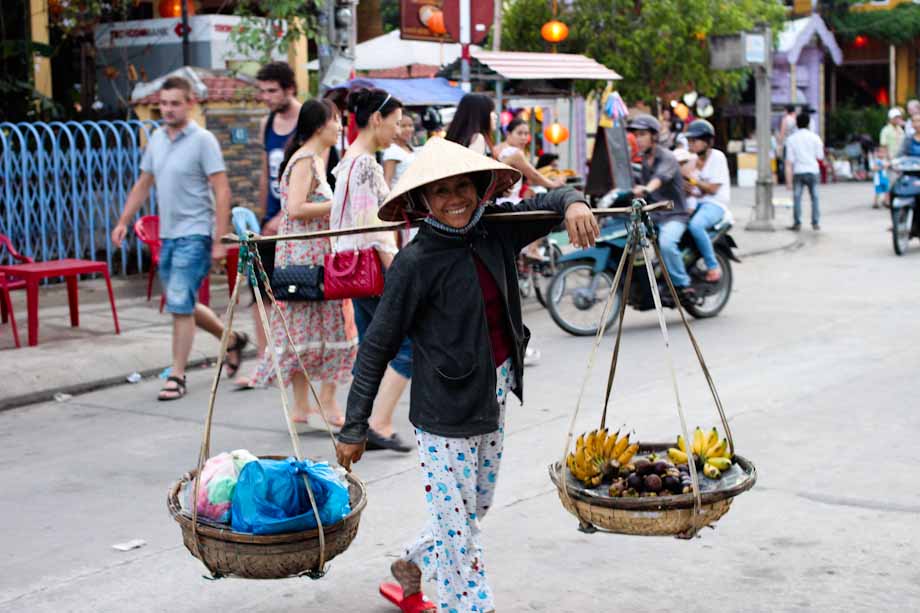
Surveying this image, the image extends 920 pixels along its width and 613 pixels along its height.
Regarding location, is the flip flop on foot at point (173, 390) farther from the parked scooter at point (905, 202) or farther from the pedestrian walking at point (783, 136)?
the pedestrian walking at point (783, 136)

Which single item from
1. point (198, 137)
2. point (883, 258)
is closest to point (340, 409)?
point (198, 137)

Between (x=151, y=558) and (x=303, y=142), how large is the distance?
2.71m

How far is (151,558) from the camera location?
5164mm

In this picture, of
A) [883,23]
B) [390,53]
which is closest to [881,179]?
[390,53]

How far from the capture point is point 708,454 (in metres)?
4.38

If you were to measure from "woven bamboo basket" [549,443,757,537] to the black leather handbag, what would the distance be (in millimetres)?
3146

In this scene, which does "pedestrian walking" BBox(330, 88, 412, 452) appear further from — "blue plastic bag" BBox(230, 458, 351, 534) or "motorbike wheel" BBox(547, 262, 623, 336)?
"motorbike wheel" BBox(547, 262, 623, 336)

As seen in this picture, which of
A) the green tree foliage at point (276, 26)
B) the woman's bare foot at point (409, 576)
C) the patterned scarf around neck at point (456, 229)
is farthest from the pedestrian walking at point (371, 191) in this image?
the green tree foliage at point (276, 26)

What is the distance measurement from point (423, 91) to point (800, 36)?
21284 mm

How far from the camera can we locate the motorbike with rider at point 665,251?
10508 millimetres

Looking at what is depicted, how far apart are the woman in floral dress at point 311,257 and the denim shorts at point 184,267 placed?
1165 mm

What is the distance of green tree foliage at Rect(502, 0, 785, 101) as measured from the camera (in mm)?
21625

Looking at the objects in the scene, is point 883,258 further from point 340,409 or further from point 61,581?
point 61,581

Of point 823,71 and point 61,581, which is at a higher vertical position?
point 823,71
